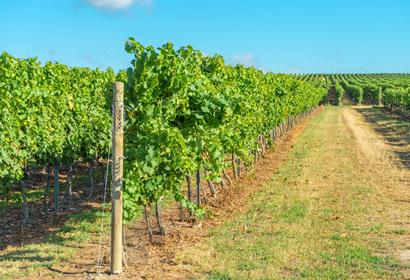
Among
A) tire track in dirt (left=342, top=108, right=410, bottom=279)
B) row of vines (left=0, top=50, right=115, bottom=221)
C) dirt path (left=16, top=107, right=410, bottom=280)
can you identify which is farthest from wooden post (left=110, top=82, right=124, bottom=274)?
tire track in dirt (left=342, top=108, right=410, bottom=279)

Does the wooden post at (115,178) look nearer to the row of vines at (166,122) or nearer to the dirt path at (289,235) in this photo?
the row of vines at (166,122)

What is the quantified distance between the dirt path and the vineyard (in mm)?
692

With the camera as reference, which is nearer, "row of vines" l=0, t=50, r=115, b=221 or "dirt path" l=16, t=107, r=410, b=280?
"dirt path" l=16, t=107, r=410, b=280

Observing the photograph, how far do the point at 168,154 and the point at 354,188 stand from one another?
367 inches

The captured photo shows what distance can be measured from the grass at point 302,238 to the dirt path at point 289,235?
0.02m

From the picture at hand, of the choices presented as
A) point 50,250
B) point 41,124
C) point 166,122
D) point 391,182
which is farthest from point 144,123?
point 391,182

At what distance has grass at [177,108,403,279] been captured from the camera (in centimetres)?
922

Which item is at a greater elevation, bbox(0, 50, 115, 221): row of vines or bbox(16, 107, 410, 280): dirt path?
bbox(0, 50, 115, 221): row of vines

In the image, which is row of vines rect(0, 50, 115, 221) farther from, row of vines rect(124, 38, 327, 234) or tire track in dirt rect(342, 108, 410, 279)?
tire track in dirt rect(342, 108, 410, 279)

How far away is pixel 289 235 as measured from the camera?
455 inches

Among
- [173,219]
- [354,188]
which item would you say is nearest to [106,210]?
[173,219]

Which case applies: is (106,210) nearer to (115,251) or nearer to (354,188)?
(115,251)

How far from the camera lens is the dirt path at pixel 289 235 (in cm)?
923

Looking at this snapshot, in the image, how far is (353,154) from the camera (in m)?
26.5
